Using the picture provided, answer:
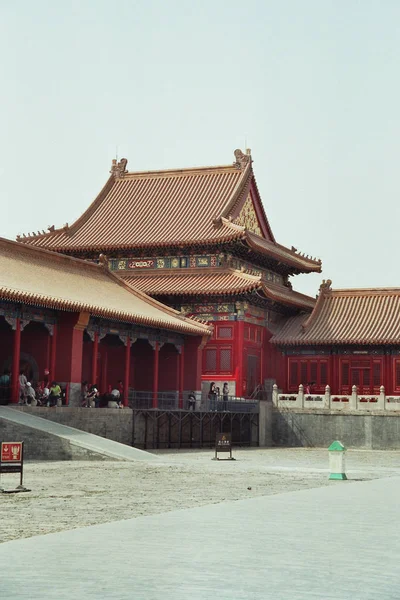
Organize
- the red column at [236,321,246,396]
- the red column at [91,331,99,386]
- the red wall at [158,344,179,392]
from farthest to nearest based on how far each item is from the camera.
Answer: the red column at [236,321,246,396] < the red wall at [158,344,179,392] < the red column at [91,331,99,386]

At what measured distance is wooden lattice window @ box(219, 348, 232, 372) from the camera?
5294cm

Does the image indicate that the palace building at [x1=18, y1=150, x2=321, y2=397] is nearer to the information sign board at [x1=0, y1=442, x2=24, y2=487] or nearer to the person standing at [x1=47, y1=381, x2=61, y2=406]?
the person standing at [x1=47, y1=381, x2=61, y2=406]

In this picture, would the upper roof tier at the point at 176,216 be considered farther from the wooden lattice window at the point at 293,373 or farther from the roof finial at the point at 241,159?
the wooden lattice window at the point at 293,373

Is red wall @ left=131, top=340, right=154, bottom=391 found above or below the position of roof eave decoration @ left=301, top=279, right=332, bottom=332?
below

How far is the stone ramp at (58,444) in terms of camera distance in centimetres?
2825

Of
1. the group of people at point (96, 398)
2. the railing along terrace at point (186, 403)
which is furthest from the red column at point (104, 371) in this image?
the group of people at point (96, 398)

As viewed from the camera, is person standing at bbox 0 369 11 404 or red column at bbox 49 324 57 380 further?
red column at bbox 49 324 57 380

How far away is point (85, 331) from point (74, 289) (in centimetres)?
185

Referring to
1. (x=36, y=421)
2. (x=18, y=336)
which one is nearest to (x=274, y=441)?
(x=18, y=336)

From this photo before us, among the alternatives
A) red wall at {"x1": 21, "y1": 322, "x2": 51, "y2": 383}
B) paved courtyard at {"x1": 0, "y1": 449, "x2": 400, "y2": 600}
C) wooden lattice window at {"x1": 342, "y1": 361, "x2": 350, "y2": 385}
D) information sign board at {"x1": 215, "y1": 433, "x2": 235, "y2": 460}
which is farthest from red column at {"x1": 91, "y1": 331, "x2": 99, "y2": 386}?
wooden lattice window at {"x1": 342, "y1": 361, "x2": 350, "y2": 385}

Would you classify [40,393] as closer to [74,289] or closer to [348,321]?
[74,289]

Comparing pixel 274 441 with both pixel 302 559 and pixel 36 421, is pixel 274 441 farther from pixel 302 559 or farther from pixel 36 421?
pixel 302 559

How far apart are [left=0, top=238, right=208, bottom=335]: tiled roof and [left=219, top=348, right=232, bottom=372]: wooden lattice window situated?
496 cm

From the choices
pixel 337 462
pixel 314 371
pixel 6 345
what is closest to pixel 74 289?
pixel 6 345
